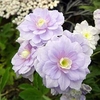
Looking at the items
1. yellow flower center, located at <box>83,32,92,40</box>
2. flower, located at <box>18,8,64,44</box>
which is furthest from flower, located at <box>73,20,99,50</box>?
flower, located at <box>18,8,64,44</box>

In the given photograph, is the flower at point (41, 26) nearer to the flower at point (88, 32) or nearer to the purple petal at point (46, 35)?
the purple petal at point (46, 35)

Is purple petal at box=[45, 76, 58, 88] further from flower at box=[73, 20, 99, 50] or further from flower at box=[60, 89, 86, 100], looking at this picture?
flower at box=[73, 20, 99, 50]

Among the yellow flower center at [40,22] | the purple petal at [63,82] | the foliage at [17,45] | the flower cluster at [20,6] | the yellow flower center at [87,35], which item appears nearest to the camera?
the purple petal at [63,82]

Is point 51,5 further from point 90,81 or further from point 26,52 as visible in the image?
point 26,52

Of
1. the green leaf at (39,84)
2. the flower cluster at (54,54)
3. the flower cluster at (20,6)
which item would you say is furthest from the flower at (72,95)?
the flower cluster at (20,6)

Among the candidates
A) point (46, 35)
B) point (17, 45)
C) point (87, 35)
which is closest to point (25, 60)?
point (46, 35)

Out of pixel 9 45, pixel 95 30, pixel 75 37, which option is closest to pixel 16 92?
pixel 9 45
